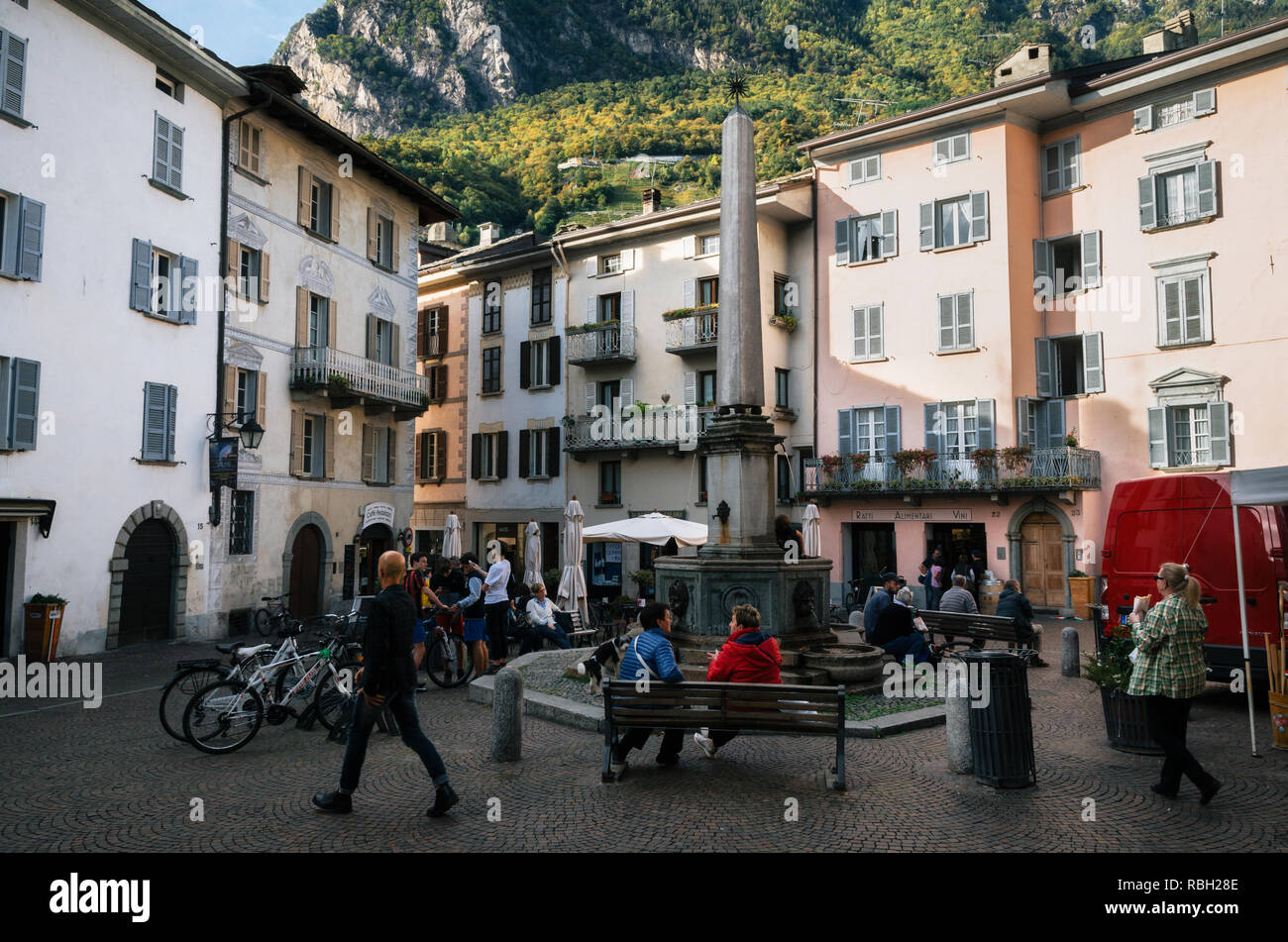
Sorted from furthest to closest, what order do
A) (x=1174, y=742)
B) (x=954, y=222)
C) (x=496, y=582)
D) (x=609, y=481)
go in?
Answer: (x=609, y=481) → (x=954, y=222) → (x=496, y=582) → (x=1174, y=742)

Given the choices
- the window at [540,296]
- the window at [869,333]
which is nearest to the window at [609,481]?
the window at [540,296]

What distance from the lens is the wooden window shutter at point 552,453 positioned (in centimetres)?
3312

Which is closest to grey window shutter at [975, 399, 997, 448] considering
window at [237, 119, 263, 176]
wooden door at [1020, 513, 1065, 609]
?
wooden door at [1020, 513, 1065, 609]

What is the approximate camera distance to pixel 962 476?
26344 mm

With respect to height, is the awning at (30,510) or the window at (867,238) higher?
the window at (867,238)

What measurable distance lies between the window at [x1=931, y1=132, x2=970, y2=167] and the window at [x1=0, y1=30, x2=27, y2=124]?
23416 millimetres

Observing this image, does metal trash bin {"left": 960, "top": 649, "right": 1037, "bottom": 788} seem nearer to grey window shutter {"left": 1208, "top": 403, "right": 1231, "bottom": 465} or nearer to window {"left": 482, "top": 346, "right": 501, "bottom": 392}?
grey window shutter {"left": 1208, "top": 403, "right": 1231, "bottom": 465}

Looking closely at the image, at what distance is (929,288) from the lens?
27.8m

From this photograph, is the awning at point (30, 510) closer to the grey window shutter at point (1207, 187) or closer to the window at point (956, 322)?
the window at point (956, 322)

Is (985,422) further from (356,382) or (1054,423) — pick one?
(356,382)

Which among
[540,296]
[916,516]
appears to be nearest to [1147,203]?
[916,516]

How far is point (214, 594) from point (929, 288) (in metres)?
21.6

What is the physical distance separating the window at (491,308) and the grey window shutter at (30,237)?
65.3 feet

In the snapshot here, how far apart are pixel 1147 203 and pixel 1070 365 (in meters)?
4.87
